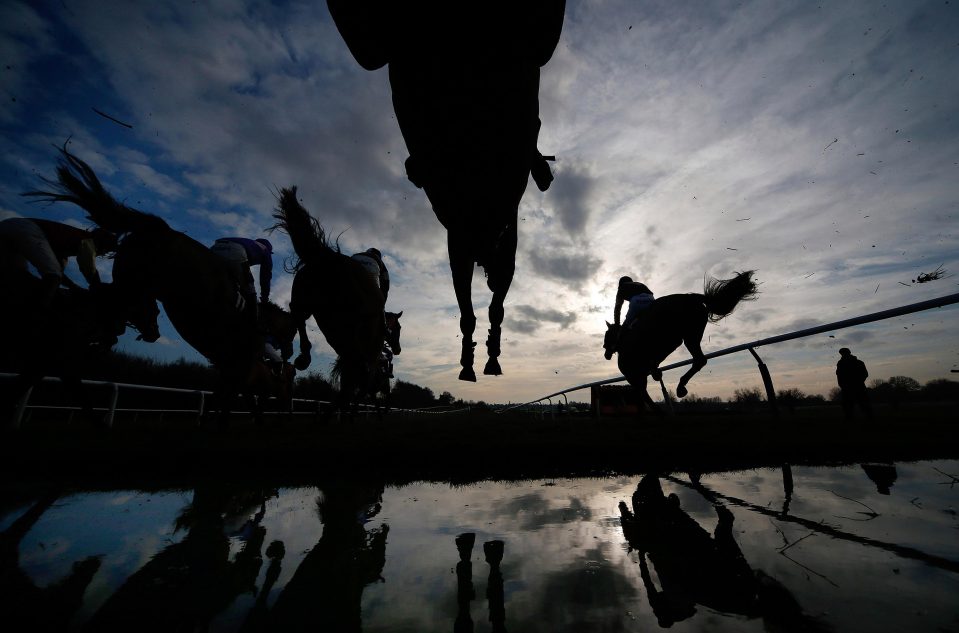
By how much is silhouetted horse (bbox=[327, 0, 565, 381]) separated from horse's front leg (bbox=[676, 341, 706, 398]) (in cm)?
593

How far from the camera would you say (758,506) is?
151 cm

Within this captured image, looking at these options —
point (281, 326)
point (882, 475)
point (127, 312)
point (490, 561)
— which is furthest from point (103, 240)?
point (882, 475)

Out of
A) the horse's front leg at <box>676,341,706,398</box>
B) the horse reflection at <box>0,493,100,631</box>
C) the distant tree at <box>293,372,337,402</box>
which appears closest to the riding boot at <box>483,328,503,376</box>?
the horse reflection at <box>0,493,100,631</box>

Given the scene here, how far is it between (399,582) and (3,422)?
6270mm

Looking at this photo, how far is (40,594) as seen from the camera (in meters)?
0.81

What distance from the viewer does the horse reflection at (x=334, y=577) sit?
74cm

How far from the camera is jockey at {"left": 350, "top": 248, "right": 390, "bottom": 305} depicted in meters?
5.74

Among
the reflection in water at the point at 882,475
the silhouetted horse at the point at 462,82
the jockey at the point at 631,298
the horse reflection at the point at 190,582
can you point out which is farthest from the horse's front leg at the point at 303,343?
the jockey at the point at 631,298

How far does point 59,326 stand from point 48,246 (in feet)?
2.61

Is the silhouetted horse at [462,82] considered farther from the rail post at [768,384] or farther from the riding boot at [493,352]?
the rail post at [768,384]

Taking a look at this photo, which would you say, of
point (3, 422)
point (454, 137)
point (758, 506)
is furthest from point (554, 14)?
point (3, 422)

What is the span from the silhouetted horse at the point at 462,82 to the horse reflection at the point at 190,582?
1805 mm

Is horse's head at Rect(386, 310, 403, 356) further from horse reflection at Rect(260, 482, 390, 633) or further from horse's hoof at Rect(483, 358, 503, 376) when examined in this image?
horse reflection at Rect(260, 482, 390, 633)

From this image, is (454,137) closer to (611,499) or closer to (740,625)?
(611,499)
